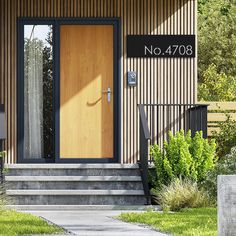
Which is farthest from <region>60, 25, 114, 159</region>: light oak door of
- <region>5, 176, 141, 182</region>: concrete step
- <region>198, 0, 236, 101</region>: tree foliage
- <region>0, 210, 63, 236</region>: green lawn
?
<region>198, 0, 236, 101</region>: tree foliage

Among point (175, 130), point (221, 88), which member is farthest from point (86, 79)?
point (221, 88)

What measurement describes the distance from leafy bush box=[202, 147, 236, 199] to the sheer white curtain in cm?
302

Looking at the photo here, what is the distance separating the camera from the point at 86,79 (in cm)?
1686

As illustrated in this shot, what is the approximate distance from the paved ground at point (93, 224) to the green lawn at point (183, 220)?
0.74 feet

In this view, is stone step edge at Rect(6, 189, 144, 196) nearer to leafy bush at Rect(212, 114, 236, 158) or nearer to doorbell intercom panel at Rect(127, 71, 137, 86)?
doorbell intercom panel at Rect(127, 71, 137, 86)

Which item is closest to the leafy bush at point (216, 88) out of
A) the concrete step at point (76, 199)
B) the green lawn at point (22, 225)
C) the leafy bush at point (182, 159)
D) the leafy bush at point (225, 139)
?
the leafy bush at point (225, 139)

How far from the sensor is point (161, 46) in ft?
56.3

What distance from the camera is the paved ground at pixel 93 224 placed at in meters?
11.3

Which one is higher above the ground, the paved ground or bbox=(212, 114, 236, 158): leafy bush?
bbox=(212, 114, 236, 158): leafy bush

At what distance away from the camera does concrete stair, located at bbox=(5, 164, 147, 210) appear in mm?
15609

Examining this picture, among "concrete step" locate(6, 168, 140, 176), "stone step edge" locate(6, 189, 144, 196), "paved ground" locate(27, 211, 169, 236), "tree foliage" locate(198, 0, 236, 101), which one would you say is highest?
"tree foliage" locate(198, 0, 236, 101)

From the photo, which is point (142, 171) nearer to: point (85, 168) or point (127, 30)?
point (85, 168)

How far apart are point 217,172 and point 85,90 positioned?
8.91 feet

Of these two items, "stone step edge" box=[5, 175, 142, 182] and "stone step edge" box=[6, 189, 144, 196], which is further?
"stone step edge" box=[5, 175, 142, 182]
